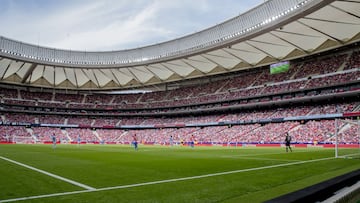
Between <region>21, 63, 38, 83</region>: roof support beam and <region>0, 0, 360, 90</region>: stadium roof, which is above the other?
<region>0, 0, 360, 90</region>: stadium roof

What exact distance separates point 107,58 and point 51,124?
2299cm

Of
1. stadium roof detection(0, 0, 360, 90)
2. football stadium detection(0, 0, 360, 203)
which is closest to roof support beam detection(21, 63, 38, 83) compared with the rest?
stadium roof detection(0, 0, 360, 90)

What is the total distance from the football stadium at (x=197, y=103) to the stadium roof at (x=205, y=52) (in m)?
0.24

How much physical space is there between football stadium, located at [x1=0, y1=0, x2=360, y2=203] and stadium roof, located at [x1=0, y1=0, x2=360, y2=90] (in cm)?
24

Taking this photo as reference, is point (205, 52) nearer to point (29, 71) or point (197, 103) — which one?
point (197, 103)

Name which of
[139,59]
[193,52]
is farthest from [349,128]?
[139,59]

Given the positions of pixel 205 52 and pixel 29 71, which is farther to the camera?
pixel 29 71

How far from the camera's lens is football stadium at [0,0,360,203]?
7824 millimetres

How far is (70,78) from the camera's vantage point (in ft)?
246

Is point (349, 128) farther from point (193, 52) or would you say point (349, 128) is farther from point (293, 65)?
point (193, 52)

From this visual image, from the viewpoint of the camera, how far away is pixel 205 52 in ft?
167

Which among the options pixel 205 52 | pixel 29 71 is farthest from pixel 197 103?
pixel 29 71

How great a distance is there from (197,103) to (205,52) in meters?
17.8

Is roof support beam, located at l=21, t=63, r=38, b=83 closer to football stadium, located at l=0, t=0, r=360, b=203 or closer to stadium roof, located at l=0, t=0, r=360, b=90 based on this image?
stadium roof, located at l=0, t=0, r=360, b=90
